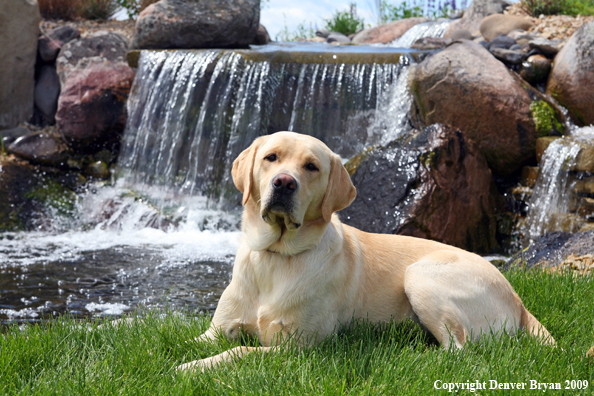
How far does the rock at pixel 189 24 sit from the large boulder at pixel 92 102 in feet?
2.73

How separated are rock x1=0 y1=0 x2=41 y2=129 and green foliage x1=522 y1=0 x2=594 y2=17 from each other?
1172 cm

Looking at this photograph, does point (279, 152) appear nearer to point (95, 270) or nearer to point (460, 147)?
point (95, 270)

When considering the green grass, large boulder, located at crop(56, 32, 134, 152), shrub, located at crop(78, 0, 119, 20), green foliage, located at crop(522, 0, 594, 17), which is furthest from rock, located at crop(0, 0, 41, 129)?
green foliage, located at crop(522, 0, 594, 17)

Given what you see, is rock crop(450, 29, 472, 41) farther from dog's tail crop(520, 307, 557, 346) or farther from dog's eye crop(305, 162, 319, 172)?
dog's eye crop(305, 162, 319, 172)

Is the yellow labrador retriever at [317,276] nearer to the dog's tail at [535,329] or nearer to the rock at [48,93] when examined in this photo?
the dog's tail at [535,329]

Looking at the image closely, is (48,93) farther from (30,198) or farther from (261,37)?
(261,37)

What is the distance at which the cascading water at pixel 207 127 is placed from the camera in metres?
7.96

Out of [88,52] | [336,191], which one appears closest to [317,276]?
[336,191]

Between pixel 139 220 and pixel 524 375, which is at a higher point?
pixel 524 375

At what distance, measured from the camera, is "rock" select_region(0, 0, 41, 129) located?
407 inches

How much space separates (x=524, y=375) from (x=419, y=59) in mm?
7651

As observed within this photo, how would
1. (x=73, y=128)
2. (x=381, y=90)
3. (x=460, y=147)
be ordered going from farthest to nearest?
(x=73, y=128)
(x=381, y=90)
(x=460, y=147)

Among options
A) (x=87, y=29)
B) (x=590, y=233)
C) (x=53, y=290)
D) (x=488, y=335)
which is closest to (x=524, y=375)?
(x=488, y=335)

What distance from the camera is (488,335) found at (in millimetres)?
2811
